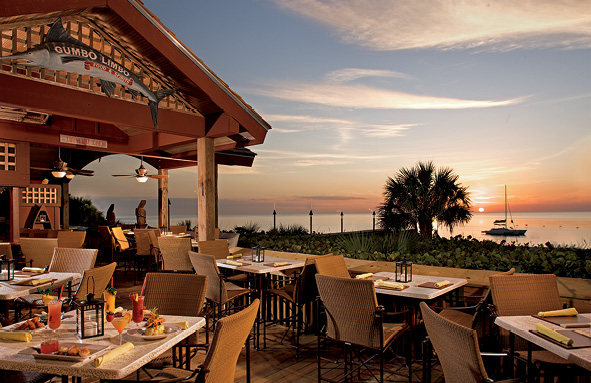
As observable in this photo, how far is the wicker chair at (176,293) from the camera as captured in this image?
117 inches

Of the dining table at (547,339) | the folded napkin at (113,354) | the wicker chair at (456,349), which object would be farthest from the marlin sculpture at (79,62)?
the dining table at (547,339)

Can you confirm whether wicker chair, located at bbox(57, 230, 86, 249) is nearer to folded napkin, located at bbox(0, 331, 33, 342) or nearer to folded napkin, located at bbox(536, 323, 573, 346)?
folded napkin, located at bbox(0, 331, 33, 342)

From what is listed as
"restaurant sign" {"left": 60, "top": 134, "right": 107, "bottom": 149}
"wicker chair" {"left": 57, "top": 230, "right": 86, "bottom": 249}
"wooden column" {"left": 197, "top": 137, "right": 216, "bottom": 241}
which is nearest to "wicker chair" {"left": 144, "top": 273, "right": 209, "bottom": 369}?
"wooden column" {"left": 197, "top": 137, "right": 216, "bottom": 241}

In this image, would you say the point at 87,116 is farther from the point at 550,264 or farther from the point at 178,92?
the point at 550,264

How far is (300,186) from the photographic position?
1858 centimetres

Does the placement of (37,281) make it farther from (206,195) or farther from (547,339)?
(547,339)

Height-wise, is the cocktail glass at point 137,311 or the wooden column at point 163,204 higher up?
the wooden column at point 163,204

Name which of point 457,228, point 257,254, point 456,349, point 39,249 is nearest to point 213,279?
point 257,254

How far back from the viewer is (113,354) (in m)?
1.84

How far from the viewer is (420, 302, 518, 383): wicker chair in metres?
1.65

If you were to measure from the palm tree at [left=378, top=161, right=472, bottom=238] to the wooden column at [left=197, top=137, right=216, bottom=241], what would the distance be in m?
5.31

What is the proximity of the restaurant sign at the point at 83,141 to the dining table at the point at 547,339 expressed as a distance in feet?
26.7

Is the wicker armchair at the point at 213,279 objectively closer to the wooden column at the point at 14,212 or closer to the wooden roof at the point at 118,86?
the wooden roof at the point at 118,86

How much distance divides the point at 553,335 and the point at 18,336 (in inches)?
106
